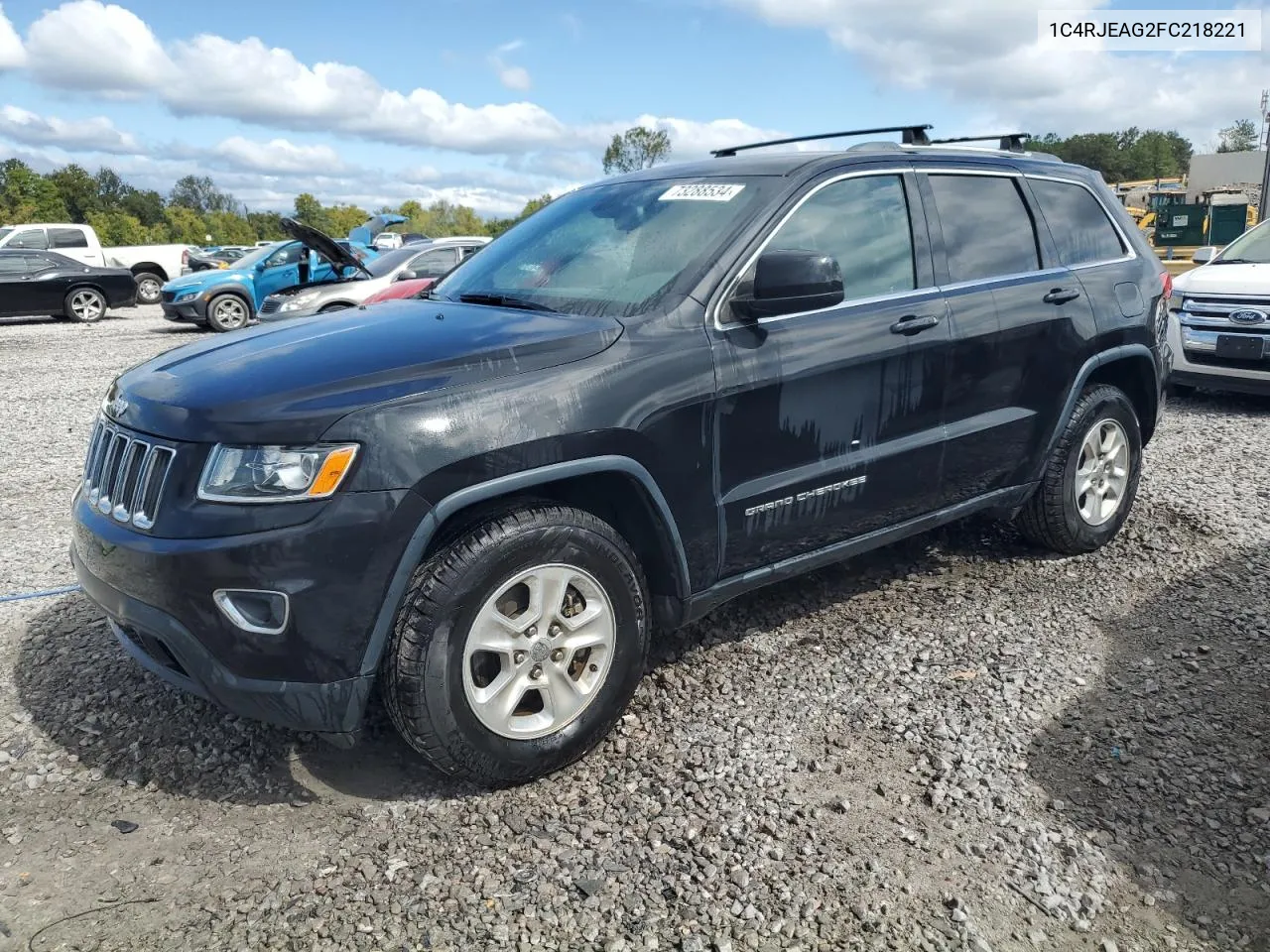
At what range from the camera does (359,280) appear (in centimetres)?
1286

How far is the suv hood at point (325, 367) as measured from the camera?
105 inches

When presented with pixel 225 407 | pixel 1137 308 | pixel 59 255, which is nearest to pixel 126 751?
pixel 225 407

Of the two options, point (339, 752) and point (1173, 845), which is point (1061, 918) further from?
point (339, 752)

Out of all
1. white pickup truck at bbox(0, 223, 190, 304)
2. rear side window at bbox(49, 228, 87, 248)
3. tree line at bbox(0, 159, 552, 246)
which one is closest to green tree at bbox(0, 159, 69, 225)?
tree line at bbox(0, 159, 552, 246)

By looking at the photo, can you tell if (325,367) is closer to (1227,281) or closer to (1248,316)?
(1248,316)

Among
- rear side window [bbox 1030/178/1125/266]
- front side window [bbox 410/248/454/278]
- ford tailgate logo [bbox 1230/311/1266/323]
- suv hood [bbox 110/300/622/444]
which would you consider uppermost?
rear side window [bbox 1030/178/1125/266]

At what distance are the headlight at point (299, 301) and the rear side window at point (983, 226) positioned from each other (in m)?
9.61

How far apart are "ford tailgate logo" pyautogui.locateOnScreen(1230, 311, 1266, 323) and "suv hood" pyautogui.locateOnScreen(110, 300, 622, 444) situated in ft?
23.2

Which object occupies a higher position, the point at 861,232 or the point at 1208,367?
the point at 861,232

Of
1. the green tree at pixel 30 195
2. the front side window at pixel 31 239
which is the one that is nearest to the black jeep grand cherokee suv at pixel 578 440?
the front side window at pixel 31 239

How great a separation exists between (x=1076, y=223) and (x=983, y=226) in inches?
29.4

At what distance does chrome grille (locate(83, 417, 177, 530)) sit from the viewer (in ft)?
9.00

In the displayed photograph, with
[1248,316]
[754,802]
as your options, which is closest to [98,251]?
[1248,316]

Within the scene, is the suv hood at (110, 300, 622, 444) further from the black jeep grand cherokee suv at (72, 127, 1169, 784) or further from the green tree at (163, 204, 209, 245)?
the green tree at (163, 204, 209, 245)
